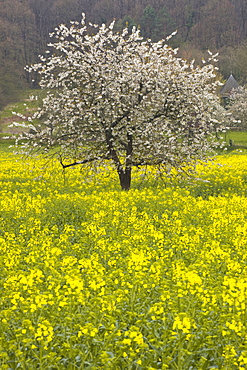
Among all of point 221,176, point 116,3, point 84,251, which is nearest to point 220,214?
point 84,251

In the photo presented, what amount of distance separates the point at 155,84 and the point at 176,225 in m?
7.13

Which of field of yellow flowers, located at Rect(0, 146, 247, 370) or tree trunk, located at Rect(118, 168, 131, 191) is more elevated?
tree trunk, located at Rect(118, 168, 131, 191)

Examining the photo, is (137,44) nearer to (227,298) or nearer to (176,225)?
(176,225)

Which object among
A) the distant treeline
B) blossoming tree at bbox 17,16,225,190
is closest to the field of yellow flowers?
blossoming tree at bbox 17,16,225,190

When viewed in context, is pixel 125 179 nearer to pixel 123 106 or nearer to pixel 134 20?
pixel 123 106

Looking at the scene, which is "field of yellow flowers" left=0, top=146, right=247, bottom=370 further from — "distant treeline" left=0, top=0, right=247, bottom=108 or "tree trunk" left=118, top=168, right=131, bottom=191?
"distant treeline" left=0, top=0, right=247, bottom=108

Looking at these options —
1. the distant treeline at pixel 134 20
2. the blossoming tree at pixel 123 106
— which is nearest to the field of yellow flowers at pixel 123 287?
the blossoming tree at pixel 123 106

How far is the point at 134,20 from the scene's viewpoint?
128625 millimetres

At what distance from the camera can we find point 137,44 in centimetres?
1639

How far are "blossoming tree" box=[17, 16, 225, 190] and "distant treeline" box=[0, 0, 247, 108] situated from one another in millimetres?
91847

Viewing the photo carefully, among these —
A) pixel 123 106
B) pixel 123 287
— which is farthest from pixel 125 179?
pixel 123 287

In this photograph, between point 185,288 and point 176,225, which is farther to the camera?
point 176,225

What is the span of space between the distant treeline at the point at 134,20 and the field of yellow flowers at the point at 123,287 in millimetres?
97615

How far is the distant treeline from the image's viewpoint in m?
124
